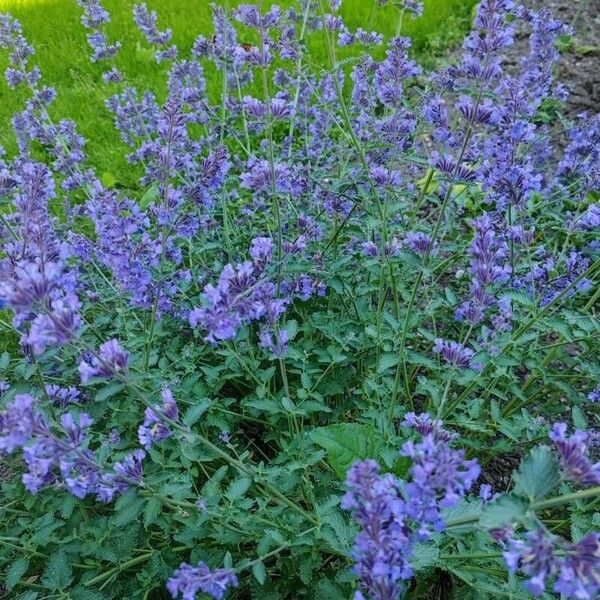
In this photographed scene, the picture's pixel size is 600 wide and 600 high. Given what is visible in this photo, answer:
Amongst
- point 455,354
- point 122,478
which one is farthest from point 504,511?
point 122,478

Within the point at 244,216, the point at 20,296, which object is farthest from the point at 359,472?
the point at 244,216

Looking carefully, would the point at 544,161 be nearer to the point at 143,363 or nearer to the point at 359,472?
the point at 143,363

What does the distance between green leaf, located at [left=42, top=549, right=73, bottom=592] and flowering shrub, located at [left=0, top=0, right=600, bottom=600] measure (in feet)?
0.03

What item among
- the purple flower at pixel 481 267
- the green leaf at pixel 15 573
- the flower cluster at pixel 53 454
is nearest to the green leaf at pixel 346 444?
the purple flower at pixel 481 267

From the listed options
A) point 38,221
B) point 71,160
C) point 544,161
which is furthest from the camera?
point 544,161

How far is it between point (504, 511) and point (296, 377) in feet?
4.96

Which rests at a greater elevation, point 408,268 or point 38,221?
point 38,221

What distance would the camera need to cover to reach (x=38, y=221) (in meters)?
1.87

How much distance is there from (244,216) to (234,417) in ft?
3.62

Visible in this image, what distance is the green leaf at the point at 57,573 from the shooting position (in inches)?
70.1

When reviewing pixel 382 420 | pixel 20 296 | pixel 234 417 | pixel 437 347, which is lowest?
pixel 234 417

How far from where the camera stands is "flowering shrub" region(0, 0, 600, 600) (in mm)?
1354

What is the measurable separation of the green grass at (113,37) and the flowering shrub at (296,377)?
1881 mm

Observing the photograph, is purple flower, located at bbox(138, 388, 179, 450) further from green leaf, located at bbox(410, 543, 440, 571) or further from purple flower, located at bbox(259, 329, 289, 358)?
green leaf, located at bbox(410, 543, 440, 571)
